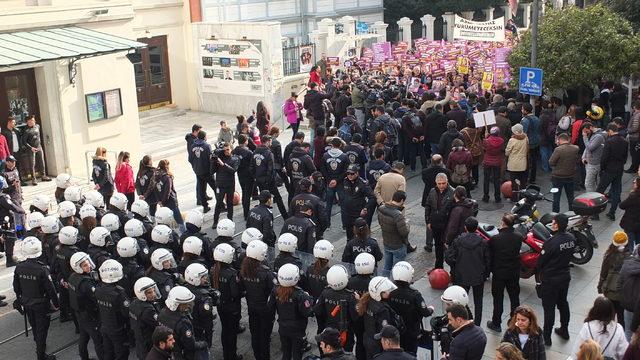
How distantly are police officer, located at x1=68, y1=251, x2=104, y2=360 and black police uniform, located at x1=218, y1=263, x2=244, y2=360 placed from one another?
1.57 m

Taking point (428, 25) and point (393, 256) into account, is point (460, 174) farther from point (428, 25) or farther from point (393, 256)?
point (428, 25)

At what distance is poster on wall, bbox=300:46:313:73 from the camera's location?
94.0ft

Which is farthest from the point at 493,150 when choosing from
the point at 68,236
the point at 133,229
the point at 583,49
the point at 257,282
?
the point at 68,236

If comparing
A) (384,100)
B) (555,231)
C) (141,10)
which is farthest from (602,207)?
(141,10)

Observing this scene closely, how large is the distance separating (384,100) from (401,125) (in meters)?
2.34

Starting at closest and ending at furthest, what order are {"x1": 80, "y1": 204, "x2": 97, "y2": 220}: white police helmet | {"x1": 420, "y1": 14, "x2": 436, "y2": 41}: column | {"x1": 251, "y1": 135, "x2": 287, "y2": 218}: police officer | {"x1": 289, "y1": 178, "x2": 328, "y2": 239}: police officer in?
{"x1": 80, "y1": 204, "x2": 97, "y2": 220}: white police helmet
{"x1": 289, "y1": 178, "x2": 328, "y2": 239}: police officer
{"x1": 251, "y1": 135, "x2": 287, "y2": 218}: police officer
{"x1": 420, "y1": 14, "x2": 436, "y2": 41}: column

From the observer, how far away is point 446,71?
24.9 m

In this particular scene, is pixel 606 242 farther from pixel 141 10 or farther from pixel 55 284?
pixel 141 10

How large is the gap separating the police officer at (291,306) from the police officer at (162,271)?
1386 mm

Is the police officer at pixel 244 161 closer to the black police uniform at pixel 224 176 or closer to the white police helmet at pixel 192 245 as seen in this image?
the black police uniform at pixel 224 176

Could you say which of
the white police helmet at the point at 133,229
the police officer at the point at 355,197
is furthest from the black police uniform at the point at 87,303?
the police officer at the point at 355,197

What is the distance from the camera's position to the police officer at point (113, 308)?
9.60m

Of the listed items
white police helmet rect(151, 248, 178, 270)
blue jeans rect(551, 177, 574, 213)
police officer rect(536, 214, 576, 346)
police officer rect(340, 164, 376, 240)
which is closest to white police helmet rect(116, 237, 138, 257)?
white police helmet rect(151, 248, 178, 270)

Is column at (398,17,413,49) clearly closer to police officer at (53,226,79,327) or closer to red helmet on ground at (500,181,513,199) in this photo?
red helmet on ground at (500,181,513,199)
